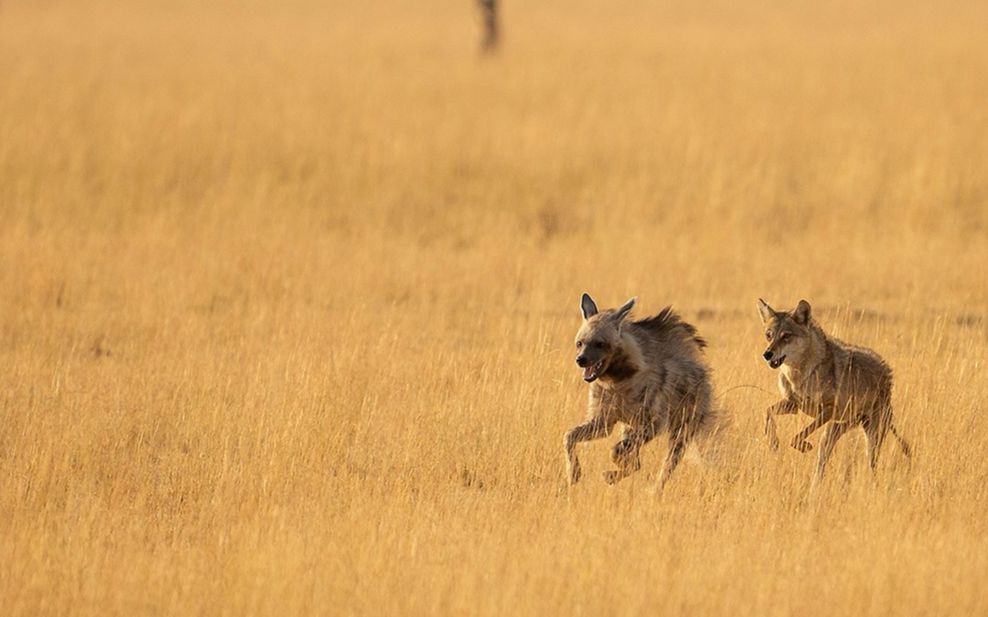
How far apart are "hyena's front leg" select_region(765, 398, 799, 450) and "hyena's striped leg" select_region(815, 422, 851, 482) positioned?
8.2 inches

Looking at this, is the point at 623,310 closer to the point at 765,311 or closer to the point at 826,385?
the point at 765,311

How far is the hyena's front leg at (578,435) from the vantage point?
24.4 ft

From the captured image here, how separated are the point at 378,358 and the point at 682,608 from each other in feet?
Result: 13.7

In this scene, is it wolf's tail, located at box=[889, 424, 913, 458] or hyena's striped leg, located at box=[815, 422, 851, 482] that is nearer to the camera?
hyena's striped leg, located at box=[815, 422, 851, 482]

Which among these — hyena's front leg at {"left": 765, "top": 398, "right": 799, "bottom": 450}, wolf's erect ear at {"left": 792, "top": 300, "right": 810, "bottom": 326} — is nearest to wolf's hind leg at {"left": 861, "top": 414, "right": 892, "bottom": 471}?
hyena's front leg at {"left": 765, "top": 398, "right": 799, "bottom": 450}

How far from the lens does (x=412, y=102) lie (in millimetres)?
21656

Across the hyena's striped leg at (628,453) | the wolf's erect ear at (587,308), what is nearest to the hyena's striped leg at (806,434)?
the hyena's striped leg at (628,453)

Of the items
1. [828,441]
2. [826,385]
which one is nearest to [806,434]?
[828,441]

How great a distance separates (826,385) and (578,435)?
125 centimetres

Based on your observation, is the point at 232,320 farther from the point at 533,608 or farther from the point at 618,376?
the point at 533,608

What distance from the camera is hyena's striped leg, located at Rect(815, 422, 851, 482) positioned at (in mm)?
7363

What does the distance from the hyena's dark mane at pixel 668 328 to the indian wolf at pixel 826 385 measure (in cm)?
57

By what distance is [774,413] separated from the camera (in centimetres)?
754

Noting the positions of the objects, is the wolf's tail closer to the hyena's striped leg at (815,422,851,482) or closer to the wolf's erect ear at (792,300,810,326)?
the hyena's striped leg at (815,422,851,482)
